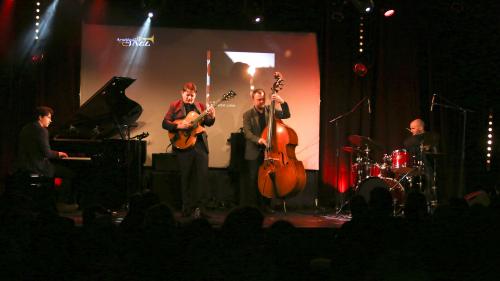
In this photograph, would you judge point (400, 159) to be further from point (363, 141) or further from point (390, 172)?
point (363, 141)

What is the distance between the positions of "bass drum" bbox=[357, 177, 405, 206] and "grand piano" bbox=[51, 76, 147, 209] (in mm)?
3117

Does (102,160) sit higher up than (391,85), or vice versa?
(391,85)

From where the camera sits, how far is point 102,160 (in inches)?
312

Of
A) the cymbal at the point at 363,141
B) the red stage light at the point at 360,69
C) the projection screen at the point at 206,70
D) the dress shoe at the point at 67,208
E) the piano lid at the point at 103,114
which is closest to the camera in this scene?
the piano lid at the point at 103,114

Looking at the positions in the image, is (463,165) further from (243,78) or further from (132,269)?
(132,269)

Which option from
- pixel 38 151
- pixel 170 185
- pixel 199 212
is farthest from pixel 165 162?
pixel 38 151

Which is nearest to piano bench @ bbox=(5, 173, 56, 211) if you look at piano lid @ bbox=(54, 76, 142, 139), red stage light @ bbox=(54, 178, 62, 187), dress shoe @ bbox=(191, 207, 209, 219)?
piano lid @ bbox=(54, 76, 142, 139)

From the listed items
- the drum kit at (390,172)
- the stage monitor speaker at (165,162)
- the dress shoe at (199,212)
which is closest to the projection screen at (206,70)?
the stage monitor speaker at (165,162)

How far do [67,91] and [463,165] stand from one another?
6.52 metres

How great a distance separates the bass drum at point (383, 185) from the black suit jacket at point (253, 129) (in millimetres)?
1475

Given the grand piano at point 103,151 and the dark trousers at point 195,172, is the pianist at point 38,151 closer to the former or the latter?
the grand piano at point 103,151

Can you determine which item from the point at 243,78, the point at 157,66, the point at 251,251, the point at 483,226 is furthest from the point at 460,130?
the point at 251,251

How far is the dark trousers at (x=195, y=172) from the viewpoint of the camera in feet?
25.1

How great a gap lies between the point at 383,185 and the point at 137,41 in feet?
14.7
